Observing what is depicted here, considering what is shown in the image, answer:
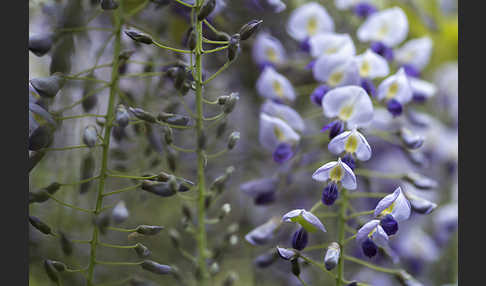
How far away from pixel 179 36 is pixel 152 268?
412 mm

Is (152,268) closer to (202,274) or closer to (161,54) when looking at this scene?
(202,274)

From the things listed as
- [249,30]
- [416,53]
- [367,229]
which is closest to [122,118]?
[249,30]

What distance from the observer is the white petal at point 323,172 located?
44 cm

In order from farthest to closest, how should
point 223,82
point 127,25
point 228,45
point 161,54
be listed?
1. point 223,82
2. point 161,54
3. point 127,25
4. point 228,45

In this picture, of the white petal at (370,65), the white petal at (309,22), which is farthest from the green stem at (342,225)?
the white petal at (309,22)

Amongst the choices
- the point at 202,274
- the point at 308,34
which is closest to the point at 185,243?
the point at 202,274

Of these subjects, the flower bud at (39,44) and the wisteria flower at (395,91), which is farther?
the wisteria flower at (395,91)

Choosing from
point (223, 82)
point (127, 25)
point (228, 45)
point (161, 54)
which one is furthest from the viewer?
point (223, 82)

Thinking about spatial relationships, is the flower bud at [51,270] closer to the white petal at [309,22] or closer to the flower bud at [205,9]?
the flower bud at [205,9]

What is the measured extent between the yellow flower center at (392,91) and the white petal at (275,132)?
0.12 meters

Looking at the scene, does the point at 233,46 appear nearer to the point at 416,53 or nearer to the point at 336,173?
the point at 336,173

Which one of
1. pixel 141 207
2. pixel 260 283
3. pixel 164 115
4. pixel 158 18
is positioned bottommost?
pixel 260 283

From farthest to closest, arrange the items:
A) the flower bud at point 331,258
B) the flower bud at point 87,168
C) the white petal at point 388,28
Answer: the white petal at point 388,28 → the flower bud at point 87,168 → the flower bud at point 331,258

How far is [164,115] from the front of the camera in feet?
1.51
